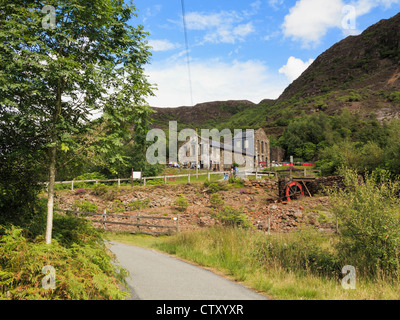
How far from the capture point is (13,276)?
4895mm

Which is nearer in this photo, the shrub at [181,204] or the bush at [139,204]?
the shrub at [181,204]

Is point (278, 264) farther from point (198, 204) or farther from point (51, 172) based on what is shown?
point (198, 204)

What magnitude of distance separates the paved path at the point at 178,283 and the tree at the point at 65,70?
2.78 meters

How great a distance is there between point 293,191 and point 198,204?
38.4ft

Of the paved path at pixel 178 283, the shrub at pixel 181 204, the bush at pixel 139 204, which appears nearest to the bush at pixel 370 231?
the paved path at pixel 178 283

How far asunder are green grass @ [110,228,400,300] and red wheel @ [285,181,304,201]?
837 inches

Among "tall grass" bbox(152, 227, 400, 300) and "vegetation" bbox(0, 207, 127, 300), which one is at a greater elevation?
"vegetation" bbox(0, 207, 127, 300)

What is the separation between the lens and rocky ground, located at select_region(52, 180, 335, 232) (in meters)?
23.2

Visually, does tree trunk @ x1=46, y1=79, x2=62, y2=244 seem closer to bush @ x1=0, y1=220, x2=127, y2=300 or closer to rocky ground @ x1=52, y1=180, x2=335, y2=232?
bush @ x1=0, y1=220, x2=127, y2=300

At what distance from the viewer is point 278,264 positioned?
31.6ft

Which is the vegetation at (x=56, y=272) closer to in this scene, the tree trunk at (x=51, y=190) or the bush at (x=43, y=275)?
the bush at (x=43, y=275)

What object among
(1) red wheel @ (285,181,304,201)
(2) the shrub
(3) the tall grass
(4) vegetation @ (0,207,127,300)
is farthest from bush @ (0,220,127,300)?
(1) red wheel @ (285,181,304,201)

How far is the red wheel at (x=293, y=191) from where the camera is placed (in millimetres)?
32559
